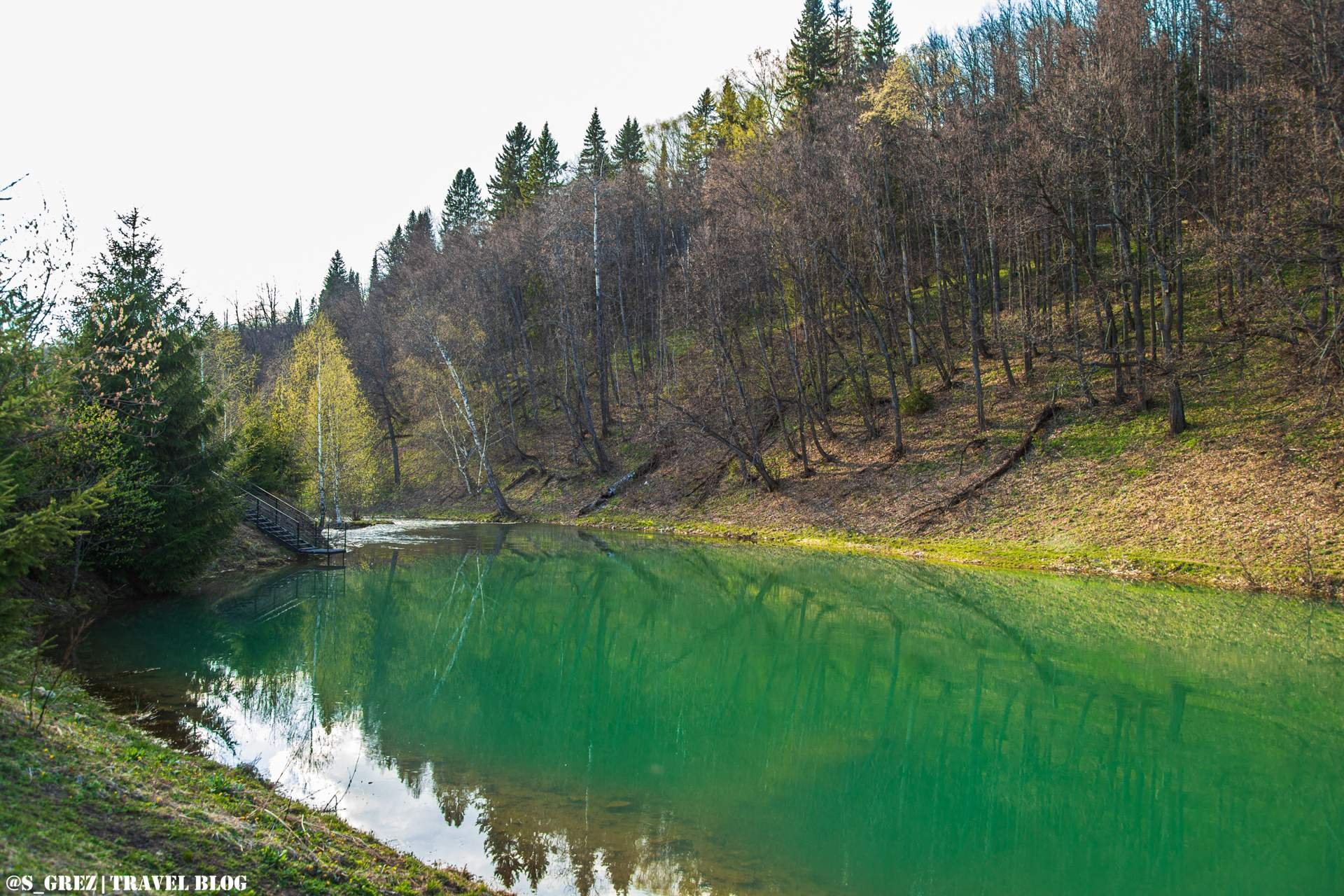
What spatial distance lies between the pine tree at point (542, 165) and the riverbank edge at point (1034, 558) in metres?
32.5

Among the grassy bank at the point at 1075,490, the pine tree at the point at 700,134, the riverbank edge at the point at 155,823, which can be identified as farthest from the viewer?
the pine tree at the point at 700,134

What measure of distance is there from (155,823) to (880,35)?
52369 millimetres

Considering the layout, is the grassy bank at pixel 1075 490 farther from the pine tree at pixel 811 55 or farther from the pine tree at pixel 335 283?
the pine tree at pixel 335 283

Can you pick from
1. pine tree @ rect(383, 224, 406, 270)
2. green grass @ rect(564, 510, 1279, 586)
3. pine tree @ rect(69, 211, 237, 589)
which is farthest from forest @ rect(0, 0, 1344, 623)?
pine tree @ rect(383, 224, 406, 270)

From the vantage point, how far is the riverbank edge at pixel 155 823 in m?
4.89

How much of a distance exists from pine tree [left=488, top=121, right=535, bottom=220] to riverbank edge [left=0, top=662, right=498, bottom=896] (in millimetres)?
57492

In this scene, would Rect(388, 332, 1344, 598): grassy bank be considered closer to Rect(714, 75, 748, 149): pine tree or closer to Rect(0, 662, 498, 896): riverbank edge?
Rect(714, 75, 748, 149): pine tree

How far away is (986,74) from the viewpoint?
32.0 metres

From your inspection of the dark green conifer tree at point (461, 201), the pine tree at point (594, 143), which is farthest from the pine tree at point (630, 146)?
the dark green conifer tree at point (461, 201)

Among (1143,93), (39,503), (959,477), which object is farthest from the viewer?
(959,477)

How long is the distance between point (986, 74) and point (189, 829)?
1398 inches

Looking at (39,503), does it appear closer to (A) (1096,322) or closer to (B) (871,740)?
(B) (871,740)

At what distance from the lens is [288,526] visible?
93.6ft

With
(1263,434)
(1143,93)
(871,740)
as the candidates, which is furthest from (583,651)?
(1143,93)
